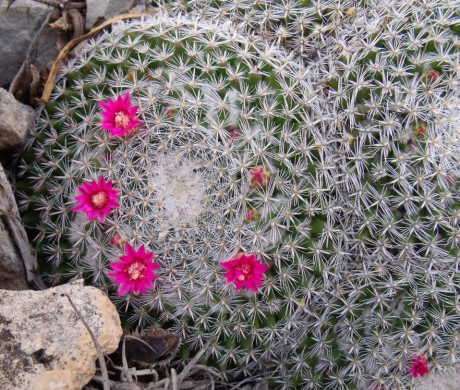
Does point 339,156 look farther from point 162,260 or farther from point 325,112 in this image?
point 162,260

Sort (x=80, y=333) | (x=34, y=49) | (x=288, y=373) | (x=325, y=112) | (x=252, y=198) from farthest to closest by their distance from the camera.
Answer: (x=34, y=49) < (x=288, y=373) < (x=325, y=112) < (x=252, y=198) < (x=80, y=333)

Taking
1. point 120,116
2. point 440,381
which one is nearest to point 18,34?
point 120,116

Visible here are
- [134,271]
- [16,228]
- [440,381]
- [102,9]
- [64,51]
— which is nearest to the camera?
[134,271]

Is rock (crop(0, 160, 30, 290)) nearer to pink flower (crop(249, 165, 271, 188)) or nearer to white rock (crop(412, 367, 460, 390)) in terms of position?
pink flower (crop(249, 165, 271, 188))

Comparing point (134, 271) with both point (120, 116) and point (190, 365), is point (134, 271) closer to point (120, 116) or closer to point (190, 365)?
point (190, 365)

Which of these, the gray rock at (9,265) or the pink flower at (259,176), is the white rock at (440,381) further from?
the gray rock at (9,265)

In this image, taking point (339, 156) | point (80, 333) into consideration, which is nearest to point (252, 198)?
point (339, 156)

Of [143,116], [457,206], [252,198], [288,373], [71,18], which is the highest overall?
[71,18]

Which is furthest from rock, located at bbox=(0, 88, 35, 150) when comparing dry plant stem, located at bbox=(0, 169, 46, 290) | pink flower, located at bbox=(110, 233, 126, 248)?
pink flower, located at bbox=(110, 233, 126, 248)
